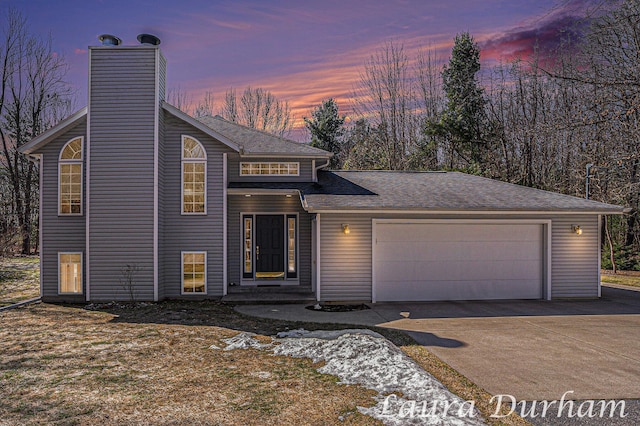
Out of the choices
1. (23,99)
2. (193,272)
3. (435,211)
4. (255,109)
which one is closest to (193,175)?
(193,272)

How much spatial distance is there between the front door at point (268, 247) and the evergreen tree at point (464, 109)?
1594 centimetres

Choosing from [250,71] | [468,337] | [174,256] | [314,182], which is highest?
[250,71]

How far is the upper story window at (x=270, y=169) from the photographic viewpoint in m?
12.0

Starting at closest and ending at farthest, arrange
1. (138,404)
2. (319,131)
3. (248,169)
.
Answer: (138,404) → (248,169) → (319,131)

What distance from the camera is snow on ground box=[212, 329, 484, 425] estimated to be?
4.08 m

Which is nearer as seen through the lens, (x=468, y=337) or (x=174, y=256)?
(x=468, y=337)

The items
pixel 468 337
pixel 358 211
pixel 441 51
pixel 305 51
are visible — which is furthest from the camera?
pixel 441 51

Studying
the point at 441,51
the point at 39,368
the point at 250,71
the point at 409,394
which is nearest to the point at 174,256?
the point at 39,368

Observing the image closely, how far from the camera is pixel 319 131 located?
30.2 meters

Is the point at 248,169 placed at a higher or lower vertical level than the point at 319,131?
lower

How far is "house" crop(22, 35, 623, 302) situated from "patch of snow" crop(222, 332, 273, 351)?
3.41 metres

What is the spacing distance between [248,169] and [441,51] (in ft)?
64.4

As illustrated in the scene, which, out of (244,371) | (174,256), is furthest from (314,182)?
(244,371)

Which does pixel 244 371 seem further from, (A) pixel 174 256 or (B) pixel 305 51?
(B) pixel 305 51
